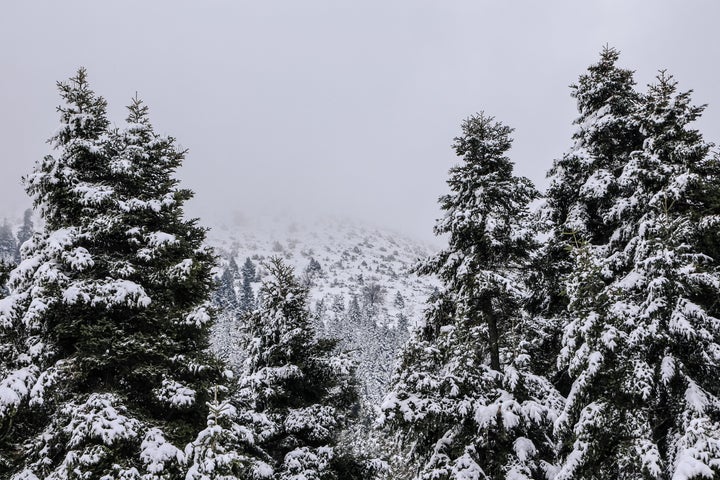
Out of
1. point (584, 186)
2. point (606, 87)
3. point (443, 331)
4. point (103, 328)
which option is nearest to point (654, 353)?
point (584, 186)

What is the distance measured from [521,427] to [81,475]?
10187 mm

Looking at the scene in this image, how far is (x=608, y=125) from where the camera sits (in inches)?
549

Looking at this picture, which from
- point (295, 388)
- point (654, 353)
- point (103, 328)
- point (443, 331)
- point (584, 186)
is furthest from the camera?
point (295, 388)

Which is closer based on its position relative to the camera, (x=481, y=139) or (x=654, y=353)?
(x=654, y=353)

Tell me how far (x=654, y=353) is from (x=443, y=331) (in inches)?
234

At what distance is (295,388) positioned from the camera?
16.1m

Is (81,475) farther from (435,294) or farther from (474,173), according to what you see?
(474,173)

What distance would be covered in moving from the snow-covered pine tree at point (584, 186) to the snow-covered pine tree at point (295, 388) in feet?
22.2

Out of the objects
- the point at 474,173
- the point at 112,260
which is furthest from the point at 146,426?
the point at 474,173

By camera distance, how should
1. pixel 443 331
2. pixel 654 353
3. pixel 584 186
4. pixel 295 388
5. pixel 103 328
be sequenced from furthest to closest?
pixel 295 388 < pixel 443 331 < pixel 584 186 < pixel 103 328 < pixel 654 353

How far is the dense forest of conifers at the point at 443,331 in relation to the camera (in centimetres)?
943

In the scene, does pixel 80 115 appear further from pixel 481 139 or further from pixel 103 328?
pixel 481 139

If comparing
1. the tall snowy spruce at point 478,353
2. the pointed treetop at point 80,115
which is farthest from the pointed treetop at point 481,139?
the pointed treetop at point 80,115

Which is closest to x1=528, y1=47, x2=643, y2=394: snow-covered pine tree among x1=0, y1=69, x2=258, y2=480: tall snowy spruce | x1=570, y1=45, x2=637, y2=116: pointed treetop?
x1=570, y1=45, x2=637, y2=116: pointed treetop
